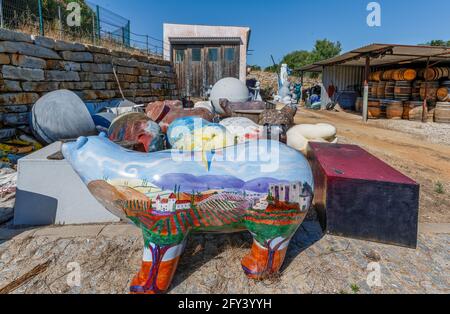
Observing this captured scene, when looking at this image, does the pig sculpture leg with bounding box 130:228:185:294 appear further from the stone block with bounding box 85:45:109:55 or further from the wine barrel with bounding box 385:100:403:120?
the wine barrel with bounding box 385:100:403:120

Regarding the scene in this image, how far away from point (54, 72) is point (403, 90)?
13578 millimetres

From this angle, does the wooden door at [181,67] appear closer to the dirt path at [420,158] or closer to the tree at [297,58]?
the dirt path at [420,158]

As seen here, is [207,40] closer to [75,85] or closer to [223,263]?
[75,85]

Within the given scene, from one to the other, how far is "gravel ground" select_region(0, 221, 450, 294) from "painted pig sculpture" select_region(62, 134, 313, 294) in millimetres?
381

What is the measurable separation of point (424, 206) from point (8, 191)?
5382mm

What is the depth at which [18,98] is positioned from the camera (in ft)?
18.1

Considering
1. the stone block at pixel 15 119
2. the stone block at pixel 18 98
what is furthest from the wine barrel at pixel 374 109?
the stone block at pixel 15 119

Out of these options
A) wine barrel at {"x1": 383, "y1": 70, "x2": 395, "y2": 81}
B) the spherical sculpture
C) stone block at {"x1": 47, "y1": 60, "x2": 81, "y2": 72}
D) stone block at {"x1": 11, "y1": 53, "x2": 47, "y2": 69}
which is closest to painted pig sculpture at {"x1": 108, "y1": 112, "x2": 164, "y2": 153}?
stone block at {"x1": 11, "y1": 53, "x2": 47, "y2": 69}

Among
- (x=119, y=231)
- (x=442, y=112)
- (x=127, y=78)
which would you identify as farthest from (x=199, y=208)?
(x=442, y=112)

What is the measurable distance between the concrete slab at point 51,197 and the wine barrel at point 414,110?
13211mm

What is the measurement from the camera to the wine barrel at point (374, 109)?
44.0 feet

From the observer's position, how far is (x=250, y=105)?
725 centimetres

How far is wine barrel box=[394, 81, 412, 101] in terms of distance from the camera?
1250 centimetres
